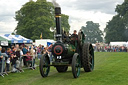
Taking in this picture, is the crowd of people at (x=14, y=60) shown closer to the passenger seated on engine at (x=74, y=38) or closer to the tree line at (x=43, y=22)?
the passenger seated on engine at (x=74, y=38)

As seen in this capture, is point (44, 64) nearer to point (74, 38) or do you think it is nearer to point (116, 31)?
point (74, 38)

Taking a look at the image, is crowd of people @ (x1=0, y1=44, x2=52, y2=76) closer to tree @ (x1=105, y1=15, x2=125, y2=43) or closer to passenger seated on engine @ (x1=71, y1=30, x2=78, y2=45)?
passenger seated on engine @ (x1=71, y1=30, x2=78, y2=45)

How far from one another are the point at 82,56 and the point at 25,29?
3784 centimetres

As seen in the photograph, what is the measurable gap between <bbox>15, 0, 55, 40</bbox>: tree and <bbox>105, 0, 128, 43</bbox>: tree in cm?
1886

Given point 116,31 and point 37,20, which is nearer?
point 37,20

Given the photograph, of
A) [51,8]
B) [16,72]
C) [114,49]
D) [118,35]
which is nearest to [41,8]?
[51,8]

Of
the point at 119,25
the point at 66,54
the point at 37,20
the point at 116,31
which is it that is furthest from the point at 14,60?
the point at 119,25

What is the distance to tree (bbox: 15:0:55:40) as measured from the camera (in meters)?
46.4

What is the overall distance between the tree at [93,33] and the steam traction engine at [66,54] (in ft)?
342

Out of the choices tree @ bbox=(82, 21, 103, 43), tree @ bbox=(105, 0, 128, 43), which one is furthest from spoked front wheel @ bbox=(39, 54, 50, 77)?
tree @ bbox=(82, 21, 103, 43)

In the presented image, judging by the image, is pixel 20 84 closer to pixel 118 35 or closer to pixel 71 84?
pixel 71 84

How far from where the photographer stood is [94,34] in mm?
→ 122375

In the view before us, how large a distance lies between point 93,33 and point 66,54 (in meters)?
116

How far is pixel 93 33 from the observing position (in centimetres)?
12519
